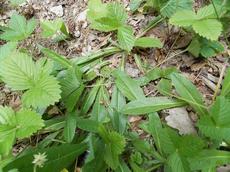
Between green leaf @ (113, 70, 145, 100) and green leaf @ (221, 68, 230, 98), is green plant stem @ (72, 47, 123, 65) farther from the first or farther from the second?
green leaf @ (221, 68, 230, 98)

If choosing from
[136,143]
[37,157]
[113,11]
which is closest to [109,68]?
[113,11]

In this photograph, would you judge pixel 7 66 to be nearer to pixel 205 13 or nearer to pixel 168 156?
pixel 168 156

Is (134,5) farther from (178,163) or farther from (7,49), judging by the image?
(178,163)

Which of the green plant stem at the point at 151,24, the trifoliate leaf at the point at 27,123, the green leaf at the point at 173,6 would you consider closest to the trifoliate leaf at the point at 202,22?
the green leaf at the point at 173,6

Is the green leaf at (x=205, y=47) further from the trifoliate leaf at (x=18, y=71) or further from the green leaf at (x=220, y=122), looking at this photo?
the trifoliate leaf at (x=18, y=71)

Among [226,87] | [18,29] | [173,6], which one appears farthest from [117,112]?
[18,29]
